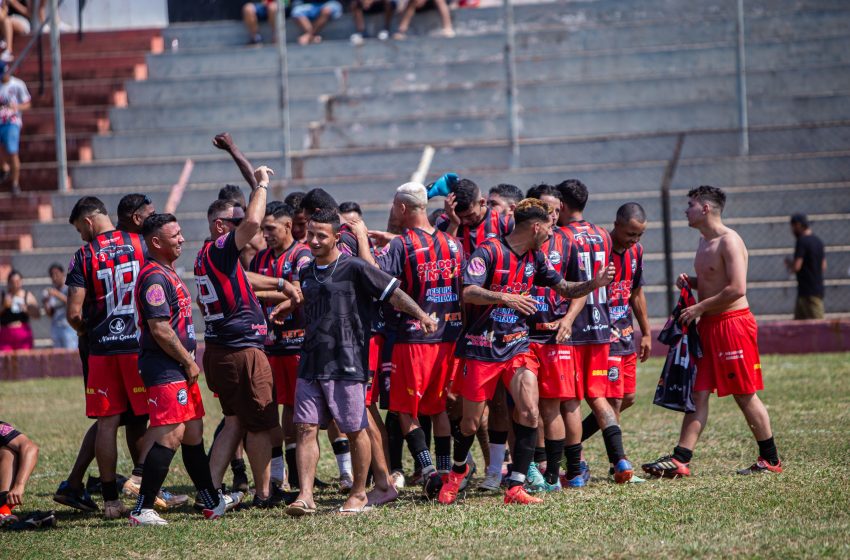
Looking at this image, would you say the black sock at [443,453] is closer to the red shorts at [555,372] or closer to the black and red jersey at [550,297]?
the red shorts at [555,372]

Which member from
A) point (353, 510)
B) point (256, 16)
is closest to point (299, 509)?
point (353, 510)

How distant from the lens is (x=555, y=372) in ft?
27.2

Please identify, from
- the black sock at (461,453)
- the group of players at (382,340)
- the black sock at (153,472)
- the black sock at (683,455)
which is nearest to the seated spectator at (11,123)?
the group of players at (382,340)

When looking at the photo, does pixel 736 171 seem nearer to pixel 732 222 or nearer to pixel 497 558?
pixel 732 222

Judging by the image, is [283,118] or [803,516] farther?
[283,118]

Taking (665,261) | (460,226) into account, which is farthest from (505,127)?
(460,226)

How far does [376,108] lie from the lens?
861 inches

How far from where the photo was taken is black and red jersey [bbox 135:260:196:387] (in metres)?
7.66

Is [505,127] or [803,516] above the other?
[505,127]

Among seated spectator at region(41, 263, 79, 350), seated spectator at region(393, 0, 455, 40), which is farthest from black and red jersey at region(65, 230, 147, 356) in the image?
seated spectator at region(393, 0, 455, 40)

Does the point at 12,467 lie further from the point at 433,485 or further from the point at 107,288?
the point at 433,485

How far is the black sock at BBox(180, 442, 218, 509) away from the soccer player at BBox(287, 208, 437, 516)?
731mm

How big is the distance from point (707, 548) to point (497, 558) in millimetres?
1129

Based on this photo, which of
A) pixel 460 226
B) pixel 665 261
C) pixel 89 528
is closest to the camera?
pixel 89 528
